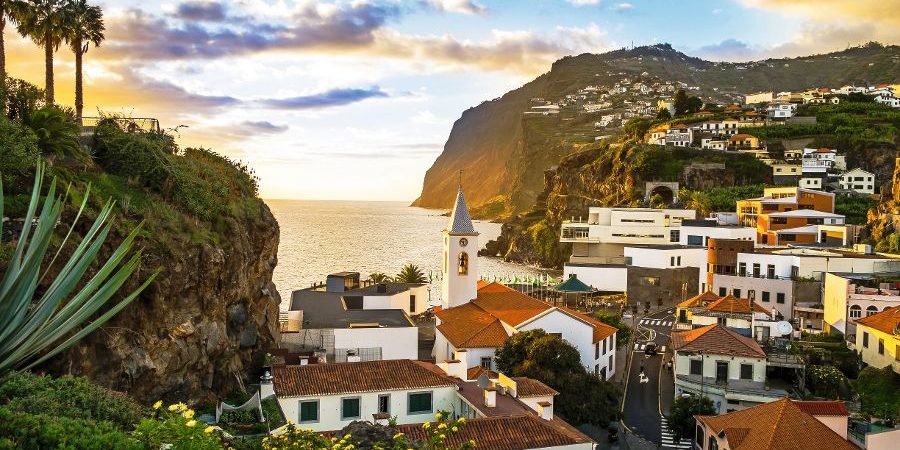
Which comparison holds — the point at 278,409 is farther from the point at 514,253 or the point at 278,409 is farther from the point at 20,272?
the point at 514,253

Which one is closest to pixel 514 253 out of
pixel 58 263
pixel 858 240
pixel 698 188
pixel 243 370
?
pixel 698 188

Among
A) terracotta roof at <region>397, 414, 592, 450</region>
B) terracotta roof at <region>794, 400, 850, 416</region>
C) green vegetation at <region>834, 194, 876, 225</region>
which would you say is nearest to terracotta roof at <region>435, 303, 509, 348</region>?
terracotta roof at <region>794, 400, 850, 416</region>

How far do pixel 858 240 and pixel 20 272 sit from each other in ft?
266

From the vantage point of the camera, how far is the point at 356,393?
2417 centimetres

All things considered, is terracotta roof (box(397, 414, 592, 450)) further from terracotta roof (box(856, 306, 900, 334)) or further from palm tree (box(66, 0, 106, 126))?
terracotta roof (box(856, 306, 900, 334))

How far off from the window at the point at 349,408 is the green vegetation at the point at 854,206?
3016 inches

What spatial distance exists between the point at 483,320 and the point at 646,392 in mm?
9618

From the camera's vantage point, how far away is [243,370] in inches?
961

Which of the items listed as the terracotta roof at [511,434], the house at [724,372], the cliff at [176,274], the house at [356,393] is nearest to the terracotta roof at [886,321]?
the house at [724,372]

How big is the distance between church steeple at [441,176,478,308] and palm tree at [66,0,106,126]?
22235 mm

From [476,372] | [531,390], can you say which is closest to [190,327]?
[531,390]

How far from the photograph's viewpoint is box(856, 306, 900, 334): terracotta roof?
37.2 meters

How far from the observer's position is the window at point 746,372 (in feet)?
115

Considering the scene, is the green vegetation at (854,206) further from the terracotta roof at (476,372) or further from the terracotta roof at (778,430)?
the terracotta roof at (476,372)
